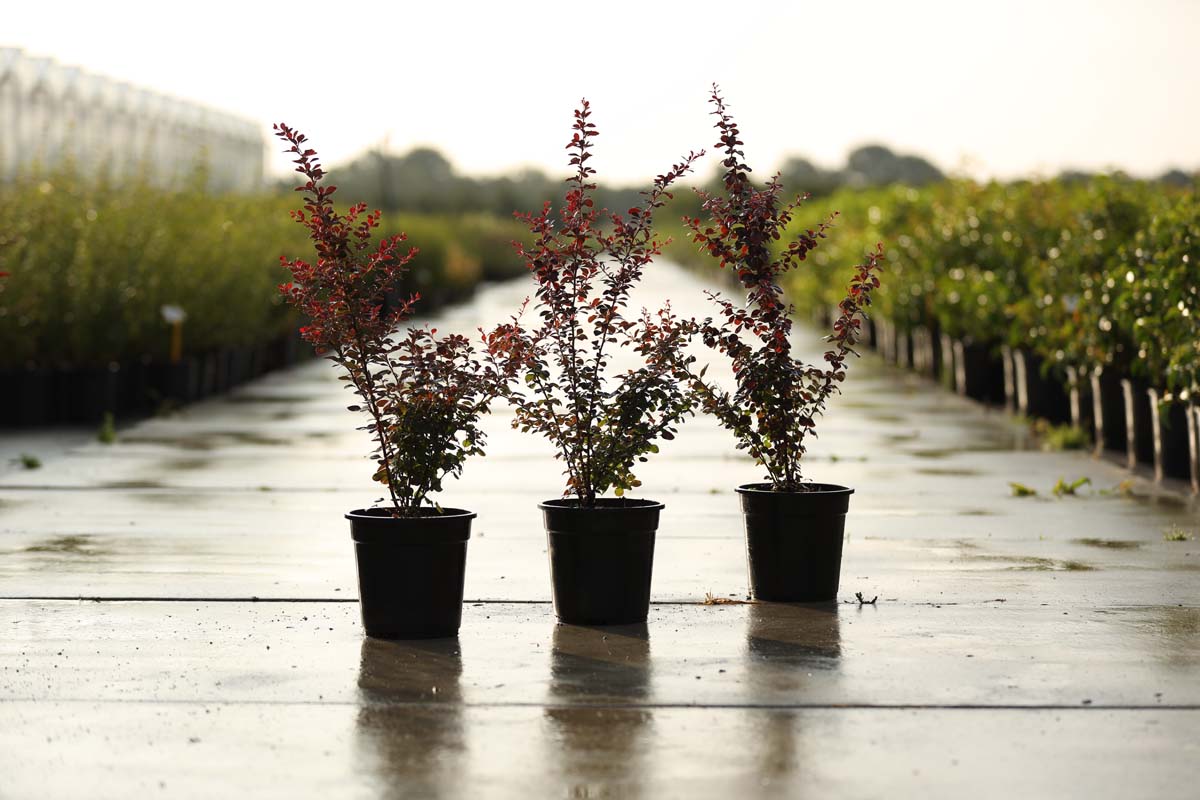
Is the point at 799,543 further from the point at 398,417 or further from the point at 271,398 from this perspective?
the point at 271,398

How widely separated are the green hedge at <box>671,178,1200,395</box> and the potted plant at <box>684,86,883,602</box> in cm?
422

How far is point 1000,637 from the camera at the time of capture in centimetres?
677

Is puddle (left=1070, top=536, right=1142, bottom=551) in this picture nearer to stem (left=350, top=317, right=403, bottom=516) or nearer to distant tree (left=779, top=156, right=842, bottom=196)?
stem (left=350, top=317, right=403, bottom=516)

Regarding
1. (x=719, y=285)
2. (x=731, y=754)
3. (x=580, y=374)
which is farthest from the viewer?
(x=719, y=285)

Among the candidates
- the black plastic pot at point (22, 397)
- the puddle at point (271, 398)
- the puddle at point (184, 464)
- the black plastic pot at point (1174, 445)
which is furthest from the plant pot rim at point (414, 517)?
the puddle at point (271, 398)

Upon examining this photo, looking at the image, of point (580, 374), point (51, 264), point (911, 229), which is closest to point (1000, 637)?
point (580, 374)

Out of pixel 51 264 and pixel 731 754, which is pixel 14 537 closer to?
pixel 731 754

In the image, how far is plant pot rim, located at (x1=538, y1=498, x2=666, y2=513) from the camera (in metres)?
7.02

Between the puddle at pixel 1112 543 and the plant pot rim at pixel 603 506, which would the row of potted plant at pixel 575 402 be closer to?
the plant pot rim at pixel 603 506

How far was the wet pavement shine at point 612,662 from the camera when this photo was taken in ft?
16.3

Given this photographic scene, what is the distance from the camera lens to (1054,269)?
15594 mm

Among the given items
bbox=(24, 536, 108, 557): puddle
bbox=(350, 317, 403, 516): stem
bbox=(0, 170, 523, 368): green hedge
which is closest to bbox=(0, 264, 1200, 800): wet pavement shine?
bbox=(24, 536, 108, 557): puddle

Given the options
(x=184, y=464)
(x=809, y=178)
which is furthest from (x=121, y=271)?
(x=809, y=178)

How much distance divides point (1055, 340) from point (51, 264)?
31.5ft
